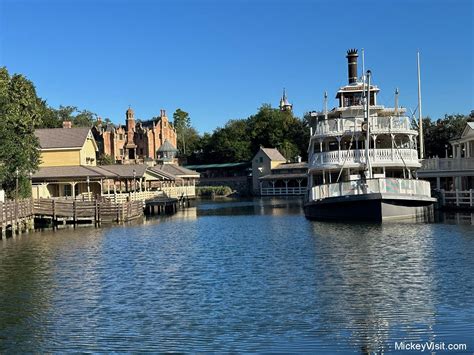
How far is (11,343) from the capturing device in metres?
14.8

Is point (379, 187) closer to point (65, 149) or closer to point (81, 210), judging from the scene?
point (81, 210)

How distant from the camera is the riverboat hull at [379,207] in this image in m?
38.8

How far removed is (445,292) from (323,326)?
5.06 metres

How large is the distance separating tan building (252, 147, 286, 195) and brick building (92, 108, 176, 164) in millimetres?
21373

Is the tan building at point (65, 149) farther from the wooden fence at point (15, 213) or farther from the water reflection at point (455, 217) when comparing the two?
the water reflection at point (455, 217)

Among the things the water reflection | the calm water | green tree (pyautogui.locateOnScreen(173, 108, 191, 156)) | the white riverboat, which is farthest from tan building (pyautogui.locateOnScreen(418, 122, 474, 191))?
green tree (pyautogui.locateOnScreen(173, 108, 191, 156))

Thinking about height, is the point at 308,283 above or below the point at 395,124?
below

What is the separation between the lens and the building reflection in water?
1458 centimetres

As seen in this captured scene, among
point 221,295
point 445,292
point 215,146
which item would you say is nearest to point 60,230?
point 221,295

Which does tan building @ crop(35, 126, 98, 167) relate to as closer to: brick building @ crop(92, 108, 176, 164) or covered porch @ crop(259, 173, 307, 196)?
brick building @ crop(92, 108, 176, 164)

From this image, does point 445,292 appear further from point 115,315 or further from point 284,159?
point 284,159

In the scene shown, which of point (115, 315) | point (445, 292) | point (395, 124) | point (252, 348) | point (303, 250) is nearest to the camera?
point (252, 348)

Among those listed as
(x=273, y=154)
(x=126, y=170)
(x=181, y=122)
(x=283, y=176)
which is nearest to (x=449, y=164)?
(x=126, y=170)

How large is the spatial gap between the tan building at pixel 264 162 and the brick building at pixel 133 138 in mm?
21373
